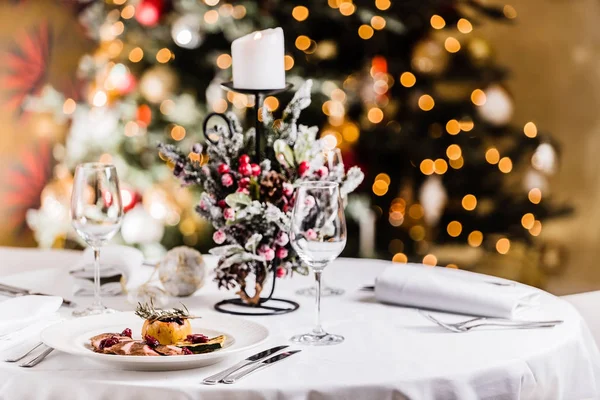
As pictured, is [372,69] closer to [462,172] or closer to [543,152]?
[462,172]

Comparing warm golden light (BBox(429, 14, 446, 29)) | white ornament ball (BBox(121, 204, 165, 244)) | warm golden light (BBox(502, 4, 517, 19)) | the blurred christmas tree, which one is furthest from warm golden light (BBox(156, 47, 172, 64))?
warm golden light (BBox(502, 4, 517, 19))

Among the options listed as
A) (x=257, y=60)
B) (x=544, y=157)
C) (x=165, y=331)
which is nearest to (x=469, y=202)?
(x=544, y=157)

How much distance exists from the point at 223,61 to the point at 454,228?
122cm

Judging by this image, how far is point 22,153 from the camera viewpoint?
4.64 metres

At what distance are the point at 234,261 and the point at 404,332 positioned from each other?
33cm

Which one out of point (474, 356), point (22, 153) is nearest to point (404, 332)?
point (474, 356)

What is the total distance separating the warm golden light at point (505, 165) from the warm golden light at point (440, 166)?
0.74 ft

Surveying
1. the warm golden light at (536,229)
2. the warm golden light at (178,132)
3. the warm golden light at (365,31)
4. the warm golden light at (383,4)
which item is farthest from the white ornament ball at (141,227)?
the warm golden light at (536,229)

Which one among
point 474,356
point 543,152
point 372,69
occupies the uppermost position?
point 372,69

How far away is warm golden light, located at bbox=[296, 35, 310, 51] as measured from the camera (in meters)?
3.45

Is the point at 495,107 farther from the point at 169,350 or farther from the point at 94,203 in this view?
the point at 169,350

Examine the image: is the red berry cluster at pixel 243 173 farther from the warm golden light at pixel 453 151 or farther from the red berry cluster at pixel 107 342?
the warm golden light at pixel 453 151

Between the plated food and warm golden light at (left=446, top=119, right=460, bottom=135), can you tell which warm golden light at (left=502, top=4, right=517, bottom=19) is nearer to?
warm golden light at (left=446, top=119, right=460, bottom=135)

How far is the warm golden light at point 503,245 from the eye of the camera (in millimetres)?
3926
